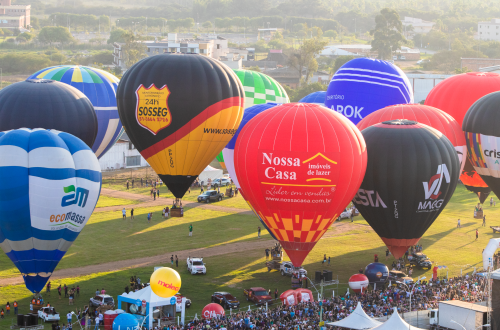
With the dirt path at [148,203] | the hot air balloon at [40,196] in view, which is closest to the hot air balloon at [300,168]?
the hot air balloon at [40,196]

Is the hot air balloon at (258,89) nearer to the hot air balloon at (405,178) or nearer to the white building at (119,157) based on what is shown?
the hot air balloon at (405,178)

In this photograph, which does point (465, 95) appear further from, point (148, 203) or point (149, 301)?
point (149, 301)

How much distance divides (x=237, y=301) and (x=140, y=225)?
51.9 ft

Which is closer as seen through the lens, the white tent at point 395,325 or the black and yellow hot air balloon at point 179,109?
the white tent at point 395,325

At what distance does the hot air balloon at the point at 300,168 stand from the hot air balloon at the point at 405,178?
1319 mm

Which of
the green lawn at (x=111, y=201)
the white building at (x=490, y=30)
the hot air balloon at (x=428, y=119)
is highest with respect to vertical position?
the white building at (x=490, y=30)

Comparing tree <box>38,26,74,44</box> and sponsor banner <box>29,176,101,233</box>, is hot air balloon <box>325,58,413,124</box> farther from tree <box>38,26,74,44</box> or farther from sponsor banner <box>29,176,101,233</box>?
tree <box>38,26,74,44</box>

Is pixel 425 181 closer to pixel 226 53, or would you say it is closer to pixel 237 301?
pixel 237 301

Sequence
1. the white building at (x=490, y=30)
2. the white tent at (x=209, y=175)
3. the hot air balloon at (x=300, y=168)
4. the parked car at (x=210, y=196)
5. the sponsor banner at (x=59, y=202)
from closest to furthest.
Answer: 1. the sponsor banner at (x=59, y=202)
2. the hot air balloon at (x=300, y=168)
3. the parked car at (x=210, y=196)
4. the white tent at (x=209, y=175)
5. the white building at (x=490, y=30)

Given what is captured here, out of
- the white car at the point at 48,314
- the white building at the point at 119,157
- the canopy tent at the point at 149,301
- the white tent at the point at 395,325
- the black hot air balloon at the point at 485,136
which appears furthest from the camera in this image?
the white building at the point at 119,157

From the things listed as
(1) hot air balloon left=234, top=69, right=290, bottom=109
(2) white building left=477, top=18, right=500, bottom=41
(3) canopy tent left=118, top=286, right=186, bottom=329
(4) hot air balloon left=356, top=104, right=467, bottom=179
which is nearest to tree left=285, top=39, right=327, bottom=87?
(1) hot air balloon left=234, top=69, right=290, bottom=109

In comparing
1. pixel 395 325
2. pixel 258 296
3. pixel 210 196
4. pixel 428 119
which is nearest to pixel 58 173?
pixel 258 296

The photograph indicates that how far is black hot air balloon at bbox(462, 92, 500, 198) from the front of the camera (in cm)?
3569

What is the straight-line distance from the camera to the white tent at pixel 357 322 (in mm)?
25281
